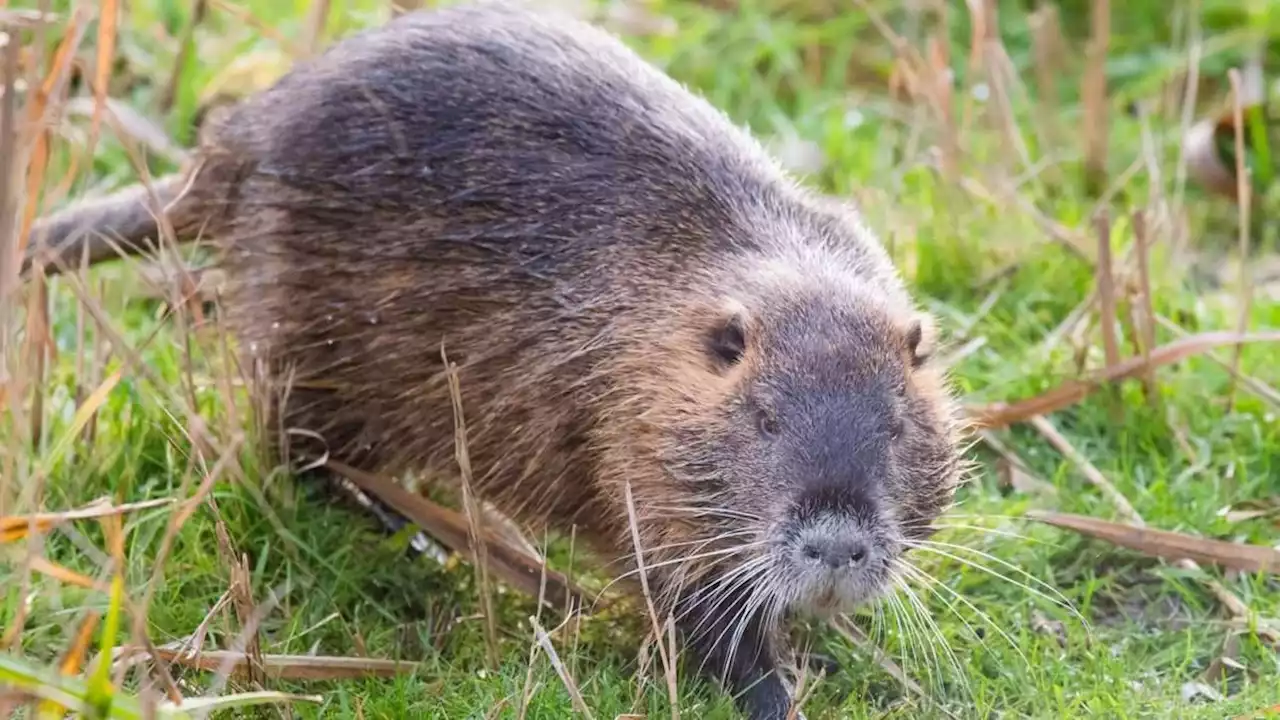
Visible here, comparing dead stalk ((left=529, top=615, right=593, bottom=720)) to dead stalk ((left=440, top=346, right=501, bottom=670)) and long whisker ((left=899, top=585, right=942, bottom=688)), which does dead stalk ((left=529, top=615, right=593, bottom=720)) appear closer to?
dead stalk ((left=440, top=346, right=501, bottom=670))

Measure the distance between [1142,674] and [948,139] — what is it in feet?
6.52

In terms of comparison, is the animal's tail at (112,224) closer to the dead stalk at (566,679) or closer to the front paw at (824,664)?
the dead stalk at (566,679)

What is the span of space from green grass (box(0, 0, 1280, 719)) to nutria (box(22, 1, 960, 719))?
21 cm

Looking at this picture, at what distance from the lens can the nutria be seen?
3.28m

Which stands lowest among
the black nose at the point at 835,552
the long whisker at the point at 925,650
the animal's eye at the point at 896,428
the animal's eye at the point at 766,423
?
the long whisker at the point at 925,650

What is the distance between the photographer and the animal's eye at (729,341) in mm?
3391

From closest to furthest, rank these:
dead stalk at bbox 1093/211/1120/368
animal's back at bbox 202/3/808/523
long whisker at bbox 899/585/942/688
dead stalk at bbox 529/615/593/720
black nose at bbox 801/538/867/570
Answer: dead stalk at bbox 529/615/593/720
black nose at bbox 801/538/867/570
long whisker at bbox 899/585/942/688
animal's back at bbox 202/3/808/523
dead stalk at bbox 1093/211/1120/368

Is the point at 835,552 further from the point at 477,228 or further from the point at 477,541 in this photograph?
the point at 477,228

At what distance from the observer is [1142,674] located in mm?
3590

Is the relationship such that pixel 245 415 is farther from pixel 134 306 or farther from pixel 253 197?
pixel 134 306

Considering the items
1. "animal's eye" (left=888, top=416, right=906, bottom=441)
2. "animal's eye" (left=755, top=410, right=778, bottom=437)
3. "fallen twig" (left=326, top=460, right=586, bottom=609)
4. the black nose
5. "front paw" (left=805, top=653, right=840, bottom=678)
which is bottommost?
"fallen twig" (left=326, top=460, right=586, bottom=609)

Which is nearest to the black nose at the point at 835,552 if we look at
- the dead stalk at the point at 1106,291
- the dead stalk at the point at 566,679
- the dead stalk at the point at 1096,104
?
the dead stalk at the point at 566,679

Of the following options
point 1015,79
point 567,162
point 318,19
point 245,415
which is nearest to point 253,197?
point 245,415

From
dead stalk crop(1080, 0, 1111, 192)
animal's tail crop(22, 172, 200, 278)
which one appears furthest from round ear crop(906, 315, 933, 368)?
dead stalk crop(1080, 0, 1111, 192)
